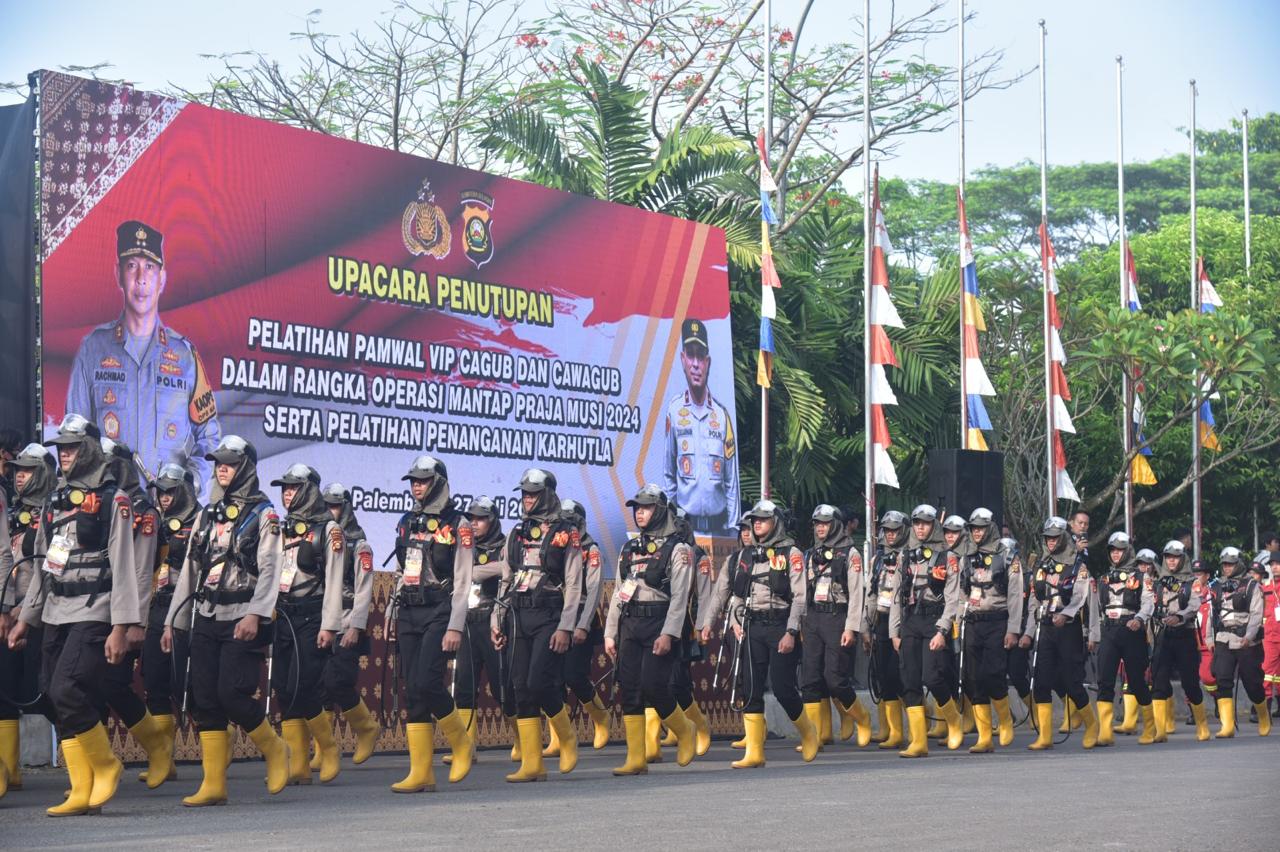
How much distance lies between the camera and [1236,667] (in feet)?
78.5

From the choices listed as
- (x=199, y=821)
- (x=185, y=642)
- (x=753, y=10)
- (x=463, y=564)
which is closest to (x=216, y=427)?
(x=185, y=642)

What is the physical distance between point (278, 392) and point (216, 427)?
928mm

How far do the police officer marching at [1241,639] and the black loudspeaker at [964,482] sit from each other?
12.3 feet

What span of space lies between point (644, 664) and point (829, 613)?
2.86 m

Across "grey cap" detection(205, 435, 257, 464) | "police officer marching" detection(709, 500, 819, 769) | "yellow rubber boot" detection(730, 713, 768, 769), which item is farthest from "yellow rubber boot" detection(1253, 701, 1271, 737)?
"grey cap" detection(205, 435, 257, 464)

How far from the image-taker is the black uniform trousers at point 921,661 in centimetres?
1806

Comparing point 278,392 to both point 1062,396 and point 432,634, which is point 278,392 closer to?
point 432,634

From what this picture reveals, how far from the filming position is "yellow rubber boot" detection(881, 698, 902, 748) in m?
19.1

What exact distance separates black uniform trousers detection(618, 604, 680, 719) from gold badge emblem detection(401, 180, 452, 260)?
5495mm

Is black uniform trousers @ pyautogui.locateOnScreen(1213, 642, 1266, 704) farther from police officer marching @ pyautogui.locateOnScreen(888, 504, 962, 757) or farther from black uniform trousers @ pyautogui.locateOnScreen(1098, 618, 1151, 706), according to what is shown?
police officer marching @ pyautogui.locateOnScreen(888, 504, 962, 757)

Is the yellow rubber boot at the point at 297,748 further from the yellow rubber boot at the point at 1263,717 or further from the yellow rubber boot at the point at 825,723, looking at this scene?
the yellow rubber boot at the point at 1263,717

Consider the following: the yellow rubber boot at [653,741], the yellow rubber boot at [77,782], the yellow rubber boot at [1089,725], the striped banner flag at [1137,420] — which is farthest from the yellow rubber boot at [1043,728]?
the striped banner flag at [1137,420]

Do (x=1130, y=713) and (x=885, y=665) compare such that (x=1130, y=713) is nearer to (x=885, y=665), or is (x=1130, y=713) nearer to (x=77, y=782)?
(x=885, y=665)

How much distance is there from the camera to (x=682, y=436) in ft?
74.9
